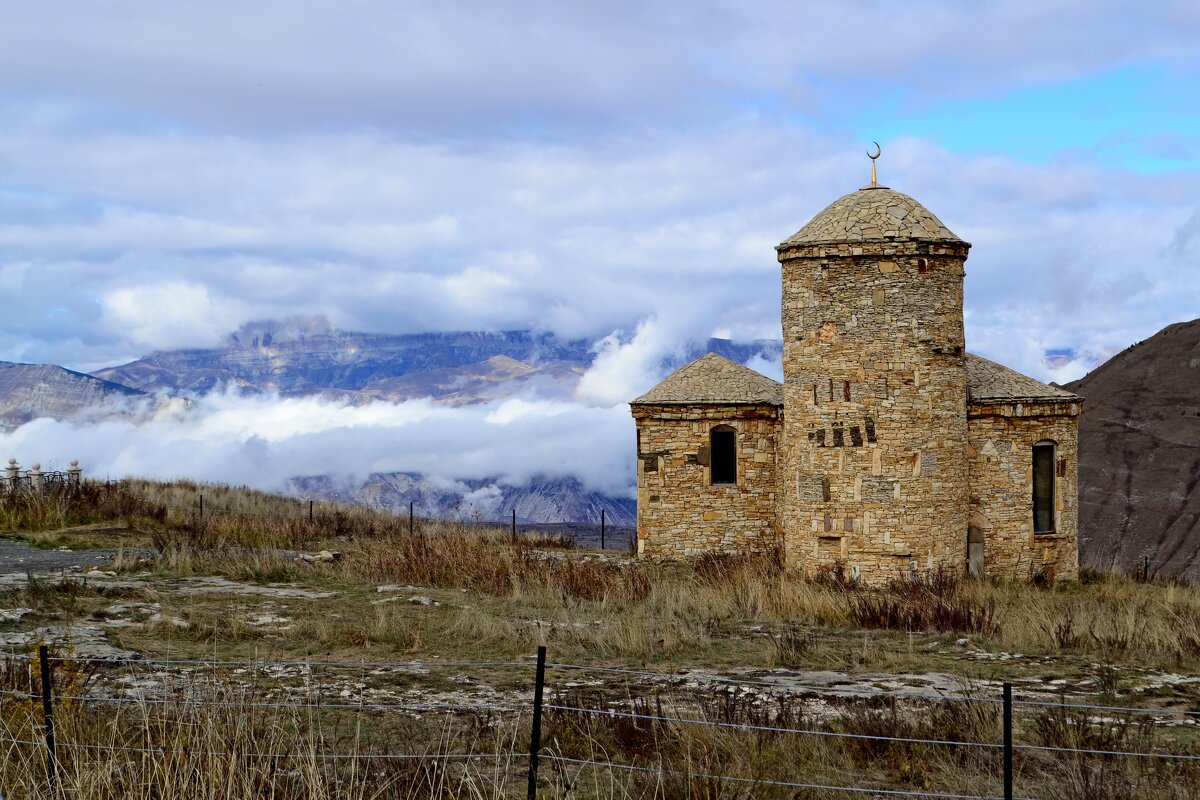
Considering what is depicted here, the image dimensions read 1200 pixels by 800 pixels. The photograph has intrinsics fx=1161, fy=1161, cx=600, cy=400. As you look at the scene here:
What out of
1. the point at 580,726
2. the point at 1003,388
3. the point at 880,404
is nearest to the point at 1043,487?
the point at 1003,388

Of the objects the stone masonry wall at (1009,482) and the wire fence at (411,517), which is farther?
the wire fence at (411,517)

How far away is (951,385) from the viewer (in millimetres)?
20422

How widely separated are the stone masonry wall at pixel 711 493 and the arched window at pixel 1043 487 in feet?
16.1

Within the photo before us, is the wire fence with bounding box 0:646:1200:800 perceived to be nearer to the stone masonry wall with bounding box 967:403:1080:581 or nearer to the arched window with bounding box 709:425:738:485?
the stone masonry wall with bounding box 967:403:1080:581

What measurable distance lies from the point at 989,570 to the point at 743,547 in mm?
4672

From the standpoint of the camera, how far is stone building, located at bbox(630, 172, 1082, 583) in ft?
65.7

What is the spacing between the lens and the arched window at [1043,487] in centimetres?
2203

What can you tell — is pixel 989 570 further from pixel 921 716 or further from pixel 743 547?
pixel 921 716

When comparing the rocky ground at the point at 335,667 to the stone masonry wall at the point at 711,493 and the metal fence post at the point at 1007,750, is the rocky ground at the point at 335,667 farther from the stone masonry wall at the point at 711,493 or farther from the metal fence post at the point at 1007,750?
the stone masonry wall at the point at 711,493

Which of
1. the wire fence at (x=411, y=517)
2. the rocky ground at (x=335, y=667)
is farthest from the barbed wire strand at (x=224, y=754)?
the wire fence at (x=411, y=517)

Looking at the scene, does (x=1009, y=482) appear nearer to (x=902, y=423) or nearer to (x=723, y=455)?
(x=902, y=423)

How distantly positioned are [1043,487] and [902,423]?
4.06 m

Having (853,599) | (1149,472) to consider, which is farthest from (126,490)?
(1149,472)

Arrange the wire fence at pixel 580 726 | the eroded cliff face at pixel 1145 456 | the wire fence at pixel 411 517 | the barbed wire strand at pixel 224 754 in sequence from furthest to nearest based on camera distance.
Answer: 1. the eroded cliff face at pixel 1145 456
2. the wire fence at pixel 411 517
3. the wire fence at pixel 580 726
4. the barbed wire strand at pixel 224 754
